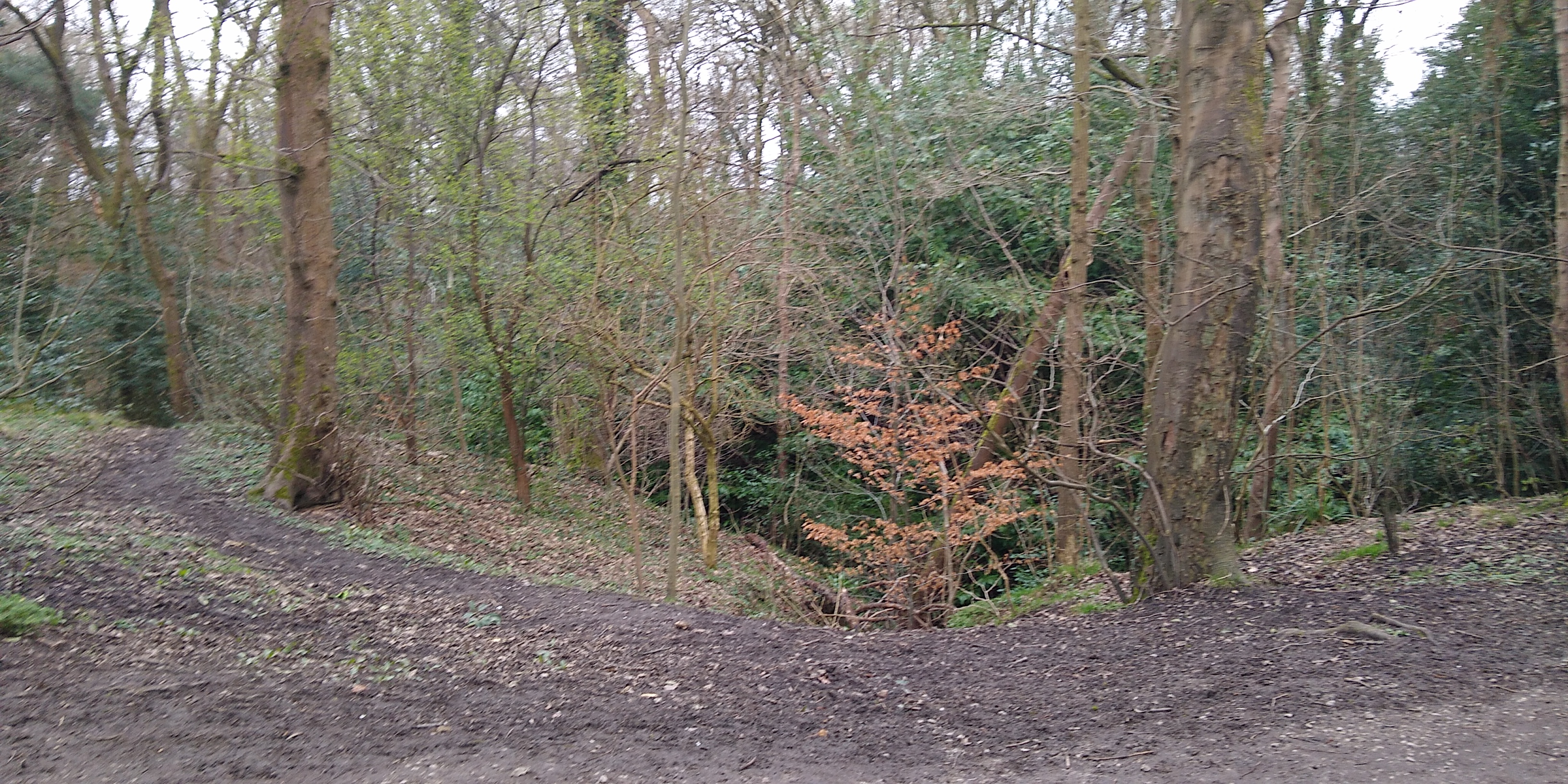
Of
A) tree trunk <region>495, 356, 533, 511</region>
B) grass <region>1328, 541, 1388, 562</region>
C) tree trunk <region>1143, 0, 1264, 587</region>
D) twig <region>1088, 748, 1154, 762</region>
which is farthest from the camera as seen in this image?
tree trunk <region>495, 356, 533, 511</region>

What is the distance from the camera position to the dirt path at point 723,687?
4.18 metres

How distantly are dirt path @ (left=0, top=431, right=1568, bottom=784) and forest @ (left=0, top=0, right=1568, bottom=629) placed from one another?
156cm

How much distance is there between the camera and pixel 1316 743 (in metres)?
4.26

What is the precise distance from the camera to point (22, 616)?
509 cm

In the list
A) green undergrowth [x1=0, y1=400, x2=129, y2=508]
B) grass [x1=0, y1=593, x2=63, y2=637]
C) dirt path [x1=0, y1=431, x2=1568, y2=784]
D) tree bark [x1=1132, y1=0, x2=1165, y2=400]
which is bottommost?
dirt path [x1=0, y1=431, x2=1568, y2=784]

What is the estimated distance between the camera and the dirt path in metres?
4.18

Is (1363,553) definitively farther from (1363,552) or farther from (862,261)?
(862,261)

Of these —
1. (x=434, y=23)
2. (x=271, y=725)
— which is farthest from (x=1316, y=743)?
(x=434, y=23)

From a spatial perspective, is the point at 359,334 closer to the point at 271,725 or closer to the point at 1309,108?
the point at 271,725

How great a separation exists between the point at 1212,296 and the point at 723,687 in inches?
160

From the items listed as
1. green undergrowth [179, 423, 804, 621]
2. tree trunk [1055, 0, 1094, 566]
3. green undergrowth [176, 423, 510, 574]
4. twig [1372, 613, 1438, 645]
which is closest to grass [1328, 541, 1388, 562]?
twig [1372, 613, 1438, 645]

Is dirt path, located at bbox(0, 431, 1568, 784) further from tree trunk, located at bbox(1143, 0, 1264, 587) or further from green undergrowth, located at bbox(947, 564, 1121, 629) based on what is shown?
green undergrowth, located at bbox(947, 564, 1121, 629)

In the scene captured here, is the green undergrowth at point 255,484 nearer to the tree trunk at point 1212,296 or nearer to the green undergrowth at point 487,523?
the green undergrowth at point 487,523

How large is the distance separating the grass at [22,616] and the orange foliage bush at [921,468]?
22.2 ft
